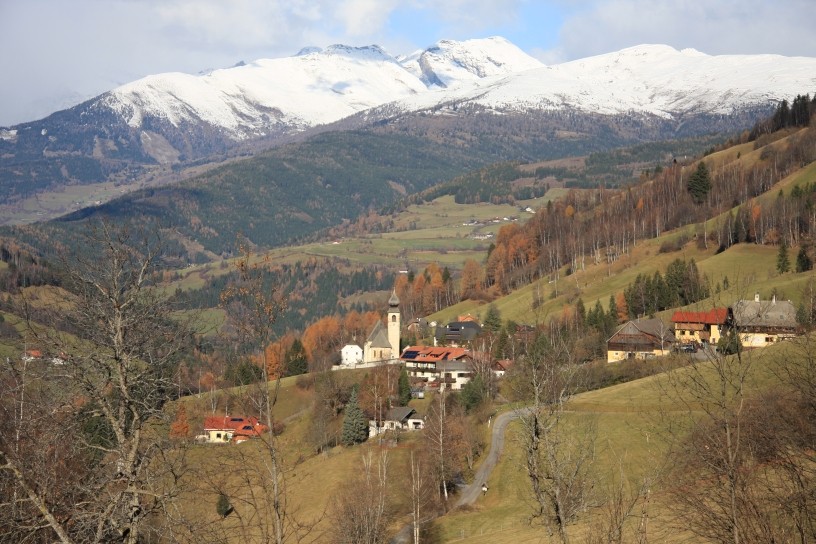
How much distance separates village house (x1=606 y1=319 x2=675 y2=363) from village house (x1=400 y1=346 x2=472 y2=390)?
1676cm

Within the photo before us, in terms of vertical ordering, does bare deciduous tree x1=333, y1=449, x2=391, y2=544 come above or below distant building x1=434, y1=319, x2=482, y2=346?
below

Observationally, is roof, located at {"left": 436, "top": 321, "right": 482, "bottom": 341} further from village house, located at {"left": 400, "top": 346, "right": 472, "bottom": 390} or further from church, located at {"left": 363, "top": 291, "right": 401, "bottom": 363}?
church, located at {"left": 363, "top": 291, "right": 401, "bottom": 363}

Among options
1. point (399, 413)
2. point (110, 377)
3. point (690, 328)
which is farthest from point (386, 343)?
point (110, 377)

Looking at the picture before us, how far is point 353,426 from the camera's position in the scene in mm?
82312

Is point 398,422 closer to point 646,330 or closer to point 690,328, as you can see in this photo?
point 646,330

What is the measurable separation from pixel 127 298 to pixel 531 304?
389 feet

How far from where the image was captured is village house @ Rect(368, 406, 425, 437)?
281 ft

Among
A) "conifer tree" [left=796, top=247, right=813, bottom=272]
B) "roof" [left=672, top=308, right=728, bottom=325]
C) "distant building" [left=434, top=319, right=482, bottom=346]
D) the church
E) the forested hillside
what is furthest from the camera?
the forested hillside

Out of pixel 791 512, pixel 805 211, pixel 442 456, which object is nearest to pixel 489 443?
pixel 442 456

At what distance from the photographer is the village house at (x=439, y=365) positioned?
102 meters

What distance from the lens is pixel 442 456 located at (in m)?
63.2

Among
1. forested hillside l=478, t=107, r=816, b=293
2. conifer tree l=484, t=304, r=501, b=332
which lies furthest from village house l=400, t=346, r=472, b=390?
forested hillside l=478, t=107, r=816, b=293

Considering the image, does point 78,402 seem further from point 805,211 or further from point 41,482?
point 805,211

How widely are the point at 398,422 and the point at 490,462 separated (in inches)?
814
